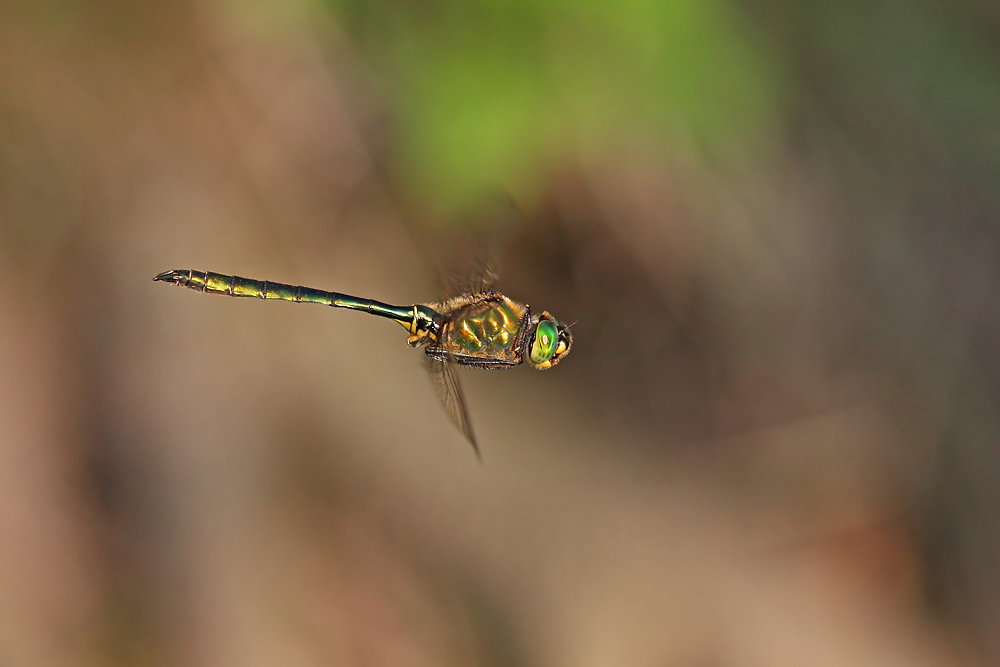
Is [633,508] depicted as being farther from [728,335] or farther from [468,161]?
[468,161]

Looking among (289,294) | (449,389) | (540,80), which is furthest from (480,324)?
(540,80)

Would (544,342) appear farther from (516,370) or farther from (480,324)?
(516,370)

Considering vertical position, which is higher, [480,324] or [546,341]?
[480,324]

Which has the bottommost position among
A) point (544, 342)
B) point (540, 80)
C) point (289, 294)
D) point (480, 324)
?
point (544, 342)

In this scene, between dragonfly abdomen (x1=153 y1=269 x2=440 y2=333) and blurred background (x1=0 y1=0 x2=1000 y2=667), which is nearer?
dragonfly abdomen (x1=153 y1=269 x2=440 y2=333)

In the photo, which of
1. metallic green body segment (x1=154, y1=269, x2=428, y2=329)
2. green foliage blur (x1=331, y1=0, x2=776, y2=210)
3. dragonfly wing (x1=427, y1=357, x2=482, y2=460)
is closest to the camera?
dragonfly wing (x1=427, y1=357, x2=482, y2=460)

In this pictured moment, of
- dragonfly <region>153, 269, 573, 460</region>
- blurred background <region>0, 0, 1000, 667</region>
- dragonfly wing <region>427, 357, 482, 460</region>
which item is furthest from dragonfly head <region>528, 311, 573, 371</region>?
blurred background <region>0, 0, 1000, 667</region>

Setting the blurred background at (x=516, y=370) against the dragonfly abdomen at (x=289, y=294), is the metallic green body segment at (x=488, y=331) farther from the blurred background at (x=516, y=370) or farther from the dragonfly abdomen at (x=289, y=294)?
the blurred background at (x=516, y=370)

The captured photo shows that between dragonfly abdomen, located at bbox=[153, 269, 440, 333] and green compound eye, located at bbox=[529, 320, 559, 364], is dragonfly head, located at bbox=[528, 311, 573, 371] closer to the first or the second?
green compound eye, located at bbox=[529, 320, 559, 364]
